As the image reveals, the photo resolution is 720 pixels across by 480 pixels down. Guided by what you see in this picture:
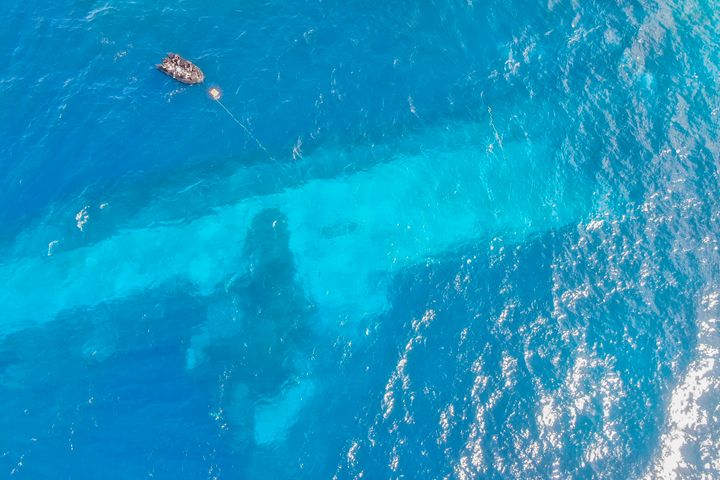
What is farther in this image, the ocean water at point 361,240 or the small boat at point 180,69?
the small boat at point 180,69

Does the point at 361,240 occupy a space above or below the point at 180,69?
below

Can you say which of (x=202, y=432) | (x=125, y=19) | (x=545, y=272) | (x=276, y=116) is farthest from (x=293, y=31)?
(x=202, y=432)

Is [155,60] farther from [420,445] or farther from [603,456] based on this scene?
[603,456]

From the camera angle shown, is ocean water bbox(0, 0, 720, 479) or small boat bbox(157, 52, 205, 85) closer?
ocean water bbox(0, 0, 720, 479)

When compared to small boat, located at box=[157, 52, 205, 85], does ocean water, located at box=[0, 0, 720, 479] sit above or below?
below

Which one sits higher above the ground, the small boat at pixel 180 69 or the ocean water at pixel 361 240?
the small boat at pixel 180 69
